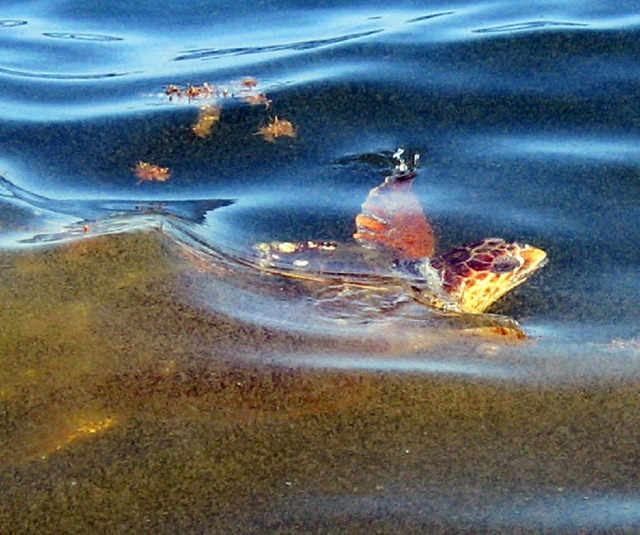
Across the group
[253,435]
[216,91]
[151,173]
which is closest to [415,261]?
[253,435]

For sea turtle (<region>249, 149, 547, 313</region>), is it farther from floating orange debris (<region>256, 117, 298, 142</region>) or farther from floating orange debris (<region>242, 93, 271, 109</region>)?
floating orange debris (<region>242, 93, 271, 109</region>)

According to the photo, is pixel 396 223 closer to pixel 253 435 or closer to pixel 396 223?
pixel 396 223

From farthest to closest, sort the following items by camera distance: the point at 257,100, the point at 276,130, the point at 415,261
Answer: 1. the point at 257,100
2. the point at 276,130
3. the point at 415,261

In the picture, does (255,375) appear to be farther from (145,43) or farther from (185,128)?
(145,43)

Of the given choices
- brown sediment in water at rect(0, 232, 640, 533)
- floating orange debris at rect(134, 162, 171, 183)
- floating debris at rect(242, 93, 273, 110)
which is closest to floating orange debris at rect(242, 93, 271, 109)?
floating debris at rect(242, 93, 273, 110)

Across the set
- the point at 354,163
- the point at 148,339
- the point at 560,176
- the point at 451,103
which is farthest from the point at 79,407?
the point at 451,103

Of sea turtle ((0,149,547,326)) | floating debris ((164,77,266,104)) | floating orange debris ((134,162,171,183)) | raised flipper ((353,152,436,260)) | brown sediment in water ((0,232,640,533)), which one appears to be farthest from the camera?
floating debris ((164,77,266,104))

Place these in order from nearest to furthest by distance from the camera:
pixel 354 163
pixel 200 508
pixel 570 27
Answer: pixel 200 508
pixel 354 163
pixel 570 27
